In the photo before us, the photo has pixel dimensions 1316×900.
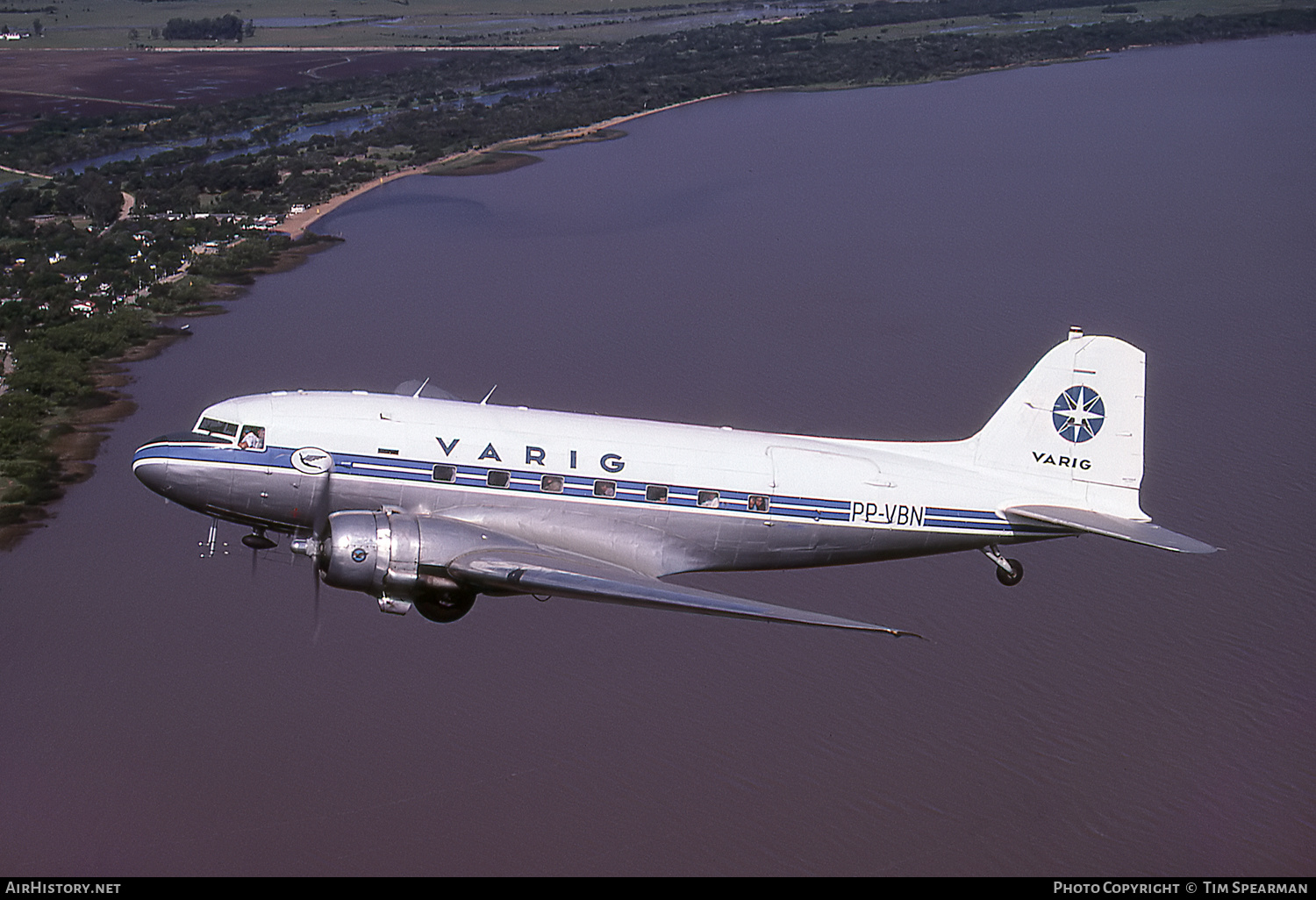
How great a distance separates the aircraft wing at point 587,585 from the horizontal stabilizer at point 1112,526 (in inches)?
271

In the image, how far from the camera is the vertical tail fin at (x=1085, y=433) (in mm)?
31375

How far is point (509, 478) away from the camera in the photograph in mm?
29203

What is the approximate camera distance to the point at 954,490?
101ft

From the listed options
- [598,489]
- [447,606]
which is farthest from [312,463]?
[598,489]

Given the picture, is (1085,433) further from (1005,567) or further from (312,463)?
(312,463)

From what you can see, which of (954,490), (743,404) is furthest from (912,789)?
(743,404)

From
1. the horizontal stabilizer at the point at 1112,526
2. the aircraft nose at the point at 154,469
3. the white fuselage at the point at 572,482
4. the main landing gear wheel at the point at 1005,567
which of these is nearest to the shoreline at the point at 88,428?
the aircraft nose at the point at 154,469

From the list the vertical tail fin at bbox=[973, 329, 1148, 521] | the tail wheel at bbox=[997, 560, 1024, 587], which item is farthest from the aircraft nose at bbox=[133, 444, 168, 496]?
the tail wheel at bbox=[997, 560, 1024, 587]

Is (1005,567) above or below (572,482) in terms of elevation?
below

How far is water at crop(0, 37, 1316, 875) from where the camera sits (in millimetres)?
34000

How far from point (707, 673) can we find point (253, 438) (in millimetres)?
16530

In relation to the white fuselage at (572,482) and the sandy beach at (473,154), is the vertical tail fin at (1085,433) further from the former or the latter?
the sandy beach at (473,154)

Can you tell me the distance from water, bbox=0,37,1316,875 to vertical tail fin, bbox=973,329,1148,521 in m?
9.31

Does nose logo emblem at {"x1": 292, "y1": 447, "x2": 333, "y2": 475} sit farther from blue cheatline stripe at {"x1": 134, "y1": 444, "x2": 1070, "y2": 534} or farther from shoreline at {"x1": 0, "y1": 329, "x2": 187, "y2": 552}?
shoreline at {"x1": 0, "y1": 329, "x2": 187, "y2": 552}
